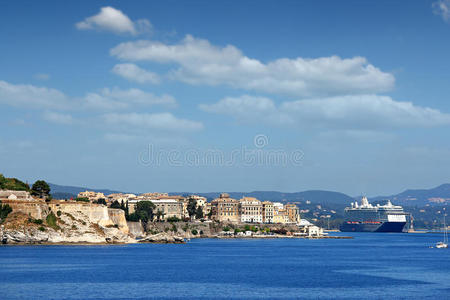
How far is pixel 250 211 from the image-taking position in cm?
16662

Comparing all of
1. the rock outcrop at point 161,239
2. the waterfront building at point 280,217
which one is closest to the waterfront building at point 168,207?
the waterfront building at point 280,217

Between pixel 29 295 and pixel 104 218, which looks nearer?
pixel 29 295

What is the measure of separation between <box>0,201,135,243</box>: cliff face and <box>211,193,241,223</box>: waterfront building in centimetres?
6320

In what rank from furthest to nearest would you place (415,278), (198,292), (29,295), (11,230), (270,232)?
(270,232) < (11,230) < (415,278) < (198,292) < (29,295)

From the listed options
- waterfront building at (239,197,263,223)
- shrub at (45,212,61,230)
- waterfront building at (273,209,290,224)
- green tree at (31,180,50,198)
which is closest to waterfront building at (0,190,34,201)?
green tree at (31,180,50,198)

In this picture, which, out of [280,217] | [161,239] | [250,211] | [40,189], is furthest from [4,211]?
[280,217]

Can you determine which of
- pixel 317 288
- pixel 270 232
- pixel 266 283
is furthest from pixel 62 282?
pixel 270 232

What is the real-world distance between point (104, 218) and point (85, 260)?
28.4m

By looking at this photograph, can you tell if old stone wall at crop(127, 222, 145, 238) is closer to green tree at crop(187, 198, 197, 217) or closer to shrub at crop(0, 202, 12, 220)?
green tree at crop(187, 198, 197, 217)

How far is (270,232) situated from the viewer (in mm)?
157875

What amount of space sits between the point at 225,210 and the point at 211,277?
110 meters

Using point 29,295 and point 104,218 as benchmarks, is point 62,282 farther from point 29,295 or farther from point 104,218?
point 104,218

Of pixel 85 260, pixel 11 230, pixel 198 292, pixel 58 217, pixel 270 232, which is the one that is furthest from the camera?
pixel 270 232

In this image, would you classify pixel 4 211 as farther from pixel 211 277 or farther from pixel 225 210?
pixel 225 210
